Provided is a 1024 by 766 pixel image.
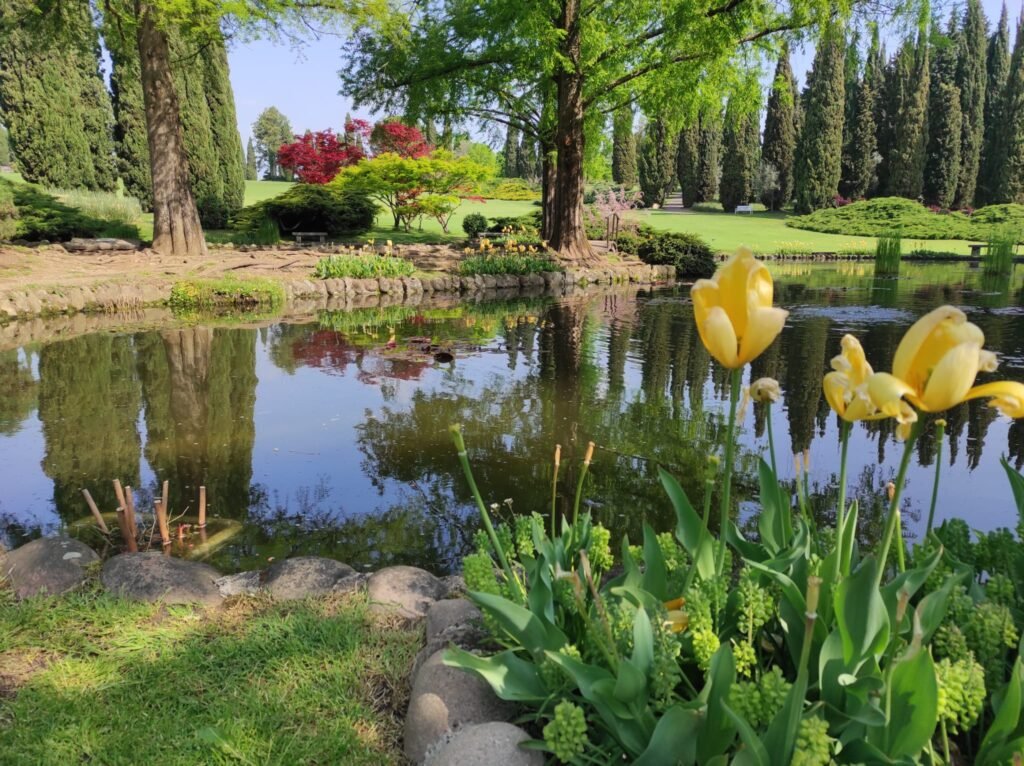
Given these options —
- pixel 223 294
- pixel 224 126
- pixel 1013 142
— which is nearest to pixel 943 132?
pixel 1013 142

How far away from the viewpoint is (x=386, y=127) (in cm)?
2298

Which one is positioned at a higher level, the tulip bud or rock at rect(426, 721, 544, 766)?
the tulip bud

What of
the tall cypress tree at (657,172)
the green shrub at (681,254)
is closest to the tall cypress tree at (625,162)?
the tall cypress tree at (657,172)

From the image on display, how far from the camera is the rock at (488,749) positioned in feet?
4.86

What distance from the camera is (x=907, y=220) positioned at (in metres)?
31.2

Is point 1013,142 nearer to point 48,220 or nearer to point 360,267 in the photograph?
point 360,267

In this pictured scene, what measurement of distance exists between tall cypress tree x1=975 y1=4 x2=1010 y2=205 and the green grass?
4154 cm

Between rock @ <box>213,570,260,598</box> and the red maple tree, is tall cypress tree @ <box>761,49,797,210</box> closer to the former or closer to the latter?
the red maple tree

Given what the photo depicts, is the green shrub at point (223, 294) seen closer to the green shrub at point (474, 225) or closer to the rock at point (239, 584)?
the rock at point (239, 584)

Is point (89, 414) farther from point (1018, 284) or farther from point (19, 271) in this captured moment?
point (1018, 284)

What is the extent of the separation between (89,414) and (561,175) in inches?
512

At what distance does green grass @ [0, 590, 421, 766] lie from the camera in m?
1.72

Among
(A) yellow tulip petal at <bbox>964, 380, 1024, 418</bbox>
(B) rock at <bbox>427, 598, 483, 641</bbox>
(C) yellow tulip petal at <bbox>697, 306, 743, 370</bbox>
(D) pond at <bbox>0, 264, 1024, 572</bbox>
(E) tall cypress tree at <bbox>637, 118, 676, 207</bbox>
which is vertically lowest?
(D) pond at <bbox>0, 264, 1024, 572</bbox>


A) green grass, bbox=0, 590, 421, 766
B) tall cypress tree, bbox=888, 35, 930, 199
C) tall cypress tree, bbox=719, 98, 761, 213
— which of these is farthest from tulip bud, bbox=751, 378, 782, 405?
tall cypress tree, bbox=719, 98, 761, 213
